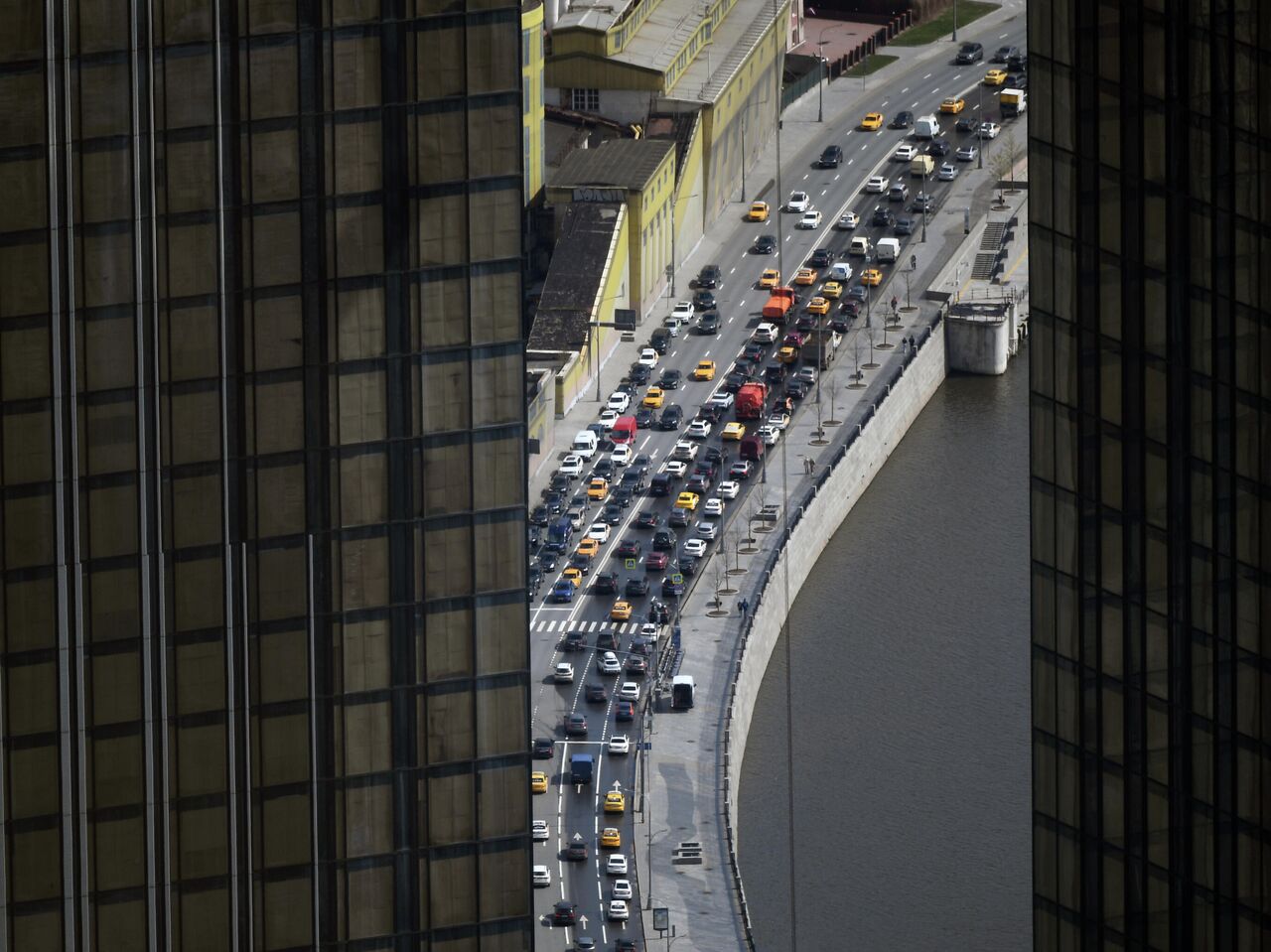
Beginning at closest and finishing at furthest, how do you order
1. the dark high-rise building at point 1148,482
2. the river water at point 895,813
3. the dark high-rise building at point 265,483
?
the dark high-rise building at point 265,483 < the dark high-rise building at point 1148,482 < the river water at point 895,813

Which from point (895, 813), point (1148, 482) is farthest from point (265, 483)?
point (895, 813)

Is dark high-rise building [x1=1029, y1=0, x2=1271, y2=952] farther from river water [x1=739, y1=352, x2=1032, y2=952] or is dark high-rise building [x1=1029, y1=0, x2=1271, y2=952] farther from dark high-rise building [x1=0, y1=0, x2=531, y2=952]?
river water [x1=739, y1=352, x2=1032, y2=952]

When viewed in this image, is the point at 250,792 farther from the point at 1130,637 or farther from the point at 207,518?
the point at 1130,637

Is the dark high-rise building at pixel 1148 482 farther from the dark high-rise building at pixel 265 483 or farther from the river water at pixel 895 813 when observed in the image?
the river water at pixel 895 813

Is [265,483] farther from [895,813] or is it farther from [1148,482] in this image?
[895,813]

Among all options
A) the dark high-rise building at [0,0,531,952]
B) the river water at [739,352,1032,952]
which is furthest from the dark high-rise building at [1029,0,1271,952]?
the river water at [739,352,1032,952]

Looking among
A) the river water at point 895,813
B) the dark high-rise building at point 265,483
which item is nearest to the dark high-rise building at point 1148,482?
the dark high-rise building at point 265,483

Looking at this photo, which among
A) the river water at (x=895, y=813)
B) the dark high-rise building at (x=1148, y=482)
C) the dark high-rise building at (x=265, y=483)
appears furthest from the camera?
the river water at (x=895, y=813)
